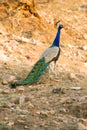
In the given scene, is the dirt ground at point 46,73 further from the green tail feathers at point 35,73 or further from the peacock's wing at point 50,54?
the peacock's wing at point 50,54

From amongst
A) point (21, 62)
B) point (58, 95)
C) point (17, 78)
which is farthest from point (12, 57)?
point (58, 95)

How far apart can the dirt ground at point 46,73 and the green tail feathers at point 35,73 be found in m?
0.10

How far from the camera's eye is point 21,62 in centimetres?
844

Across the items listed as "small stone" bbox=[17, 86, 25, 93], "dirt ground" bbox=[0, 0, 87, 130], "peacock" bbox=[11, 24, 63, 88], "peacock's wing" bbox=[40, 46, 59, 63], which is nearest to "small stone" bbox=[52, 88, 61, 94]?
"dirt ground" bbox=[0, 0, 87, 130]

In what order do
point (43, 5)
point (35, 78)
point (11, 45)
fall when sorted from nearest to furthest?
1. point (35, 78)
2. point (11, 45)
3. point (43, 5)

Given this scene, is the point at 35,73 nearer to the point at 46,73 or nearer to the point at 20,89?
the point at 46,73

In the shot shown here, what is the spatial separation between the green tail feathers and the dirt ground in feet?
0.31

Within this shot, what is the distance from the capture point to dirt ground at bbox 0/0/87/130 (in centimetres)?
589

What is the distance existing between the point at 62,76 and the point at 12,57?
1094 mm

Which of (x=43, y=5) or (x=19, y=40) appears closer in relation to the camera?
(x=19, y=40)

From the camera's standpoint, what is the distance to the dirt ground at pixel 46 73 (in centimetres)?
589

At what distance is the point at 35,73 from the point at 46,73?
0.32m

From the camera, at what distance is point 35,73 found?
7633 millimetres

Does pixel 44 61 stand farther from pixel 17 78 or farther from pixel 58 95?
pixel 58 95
